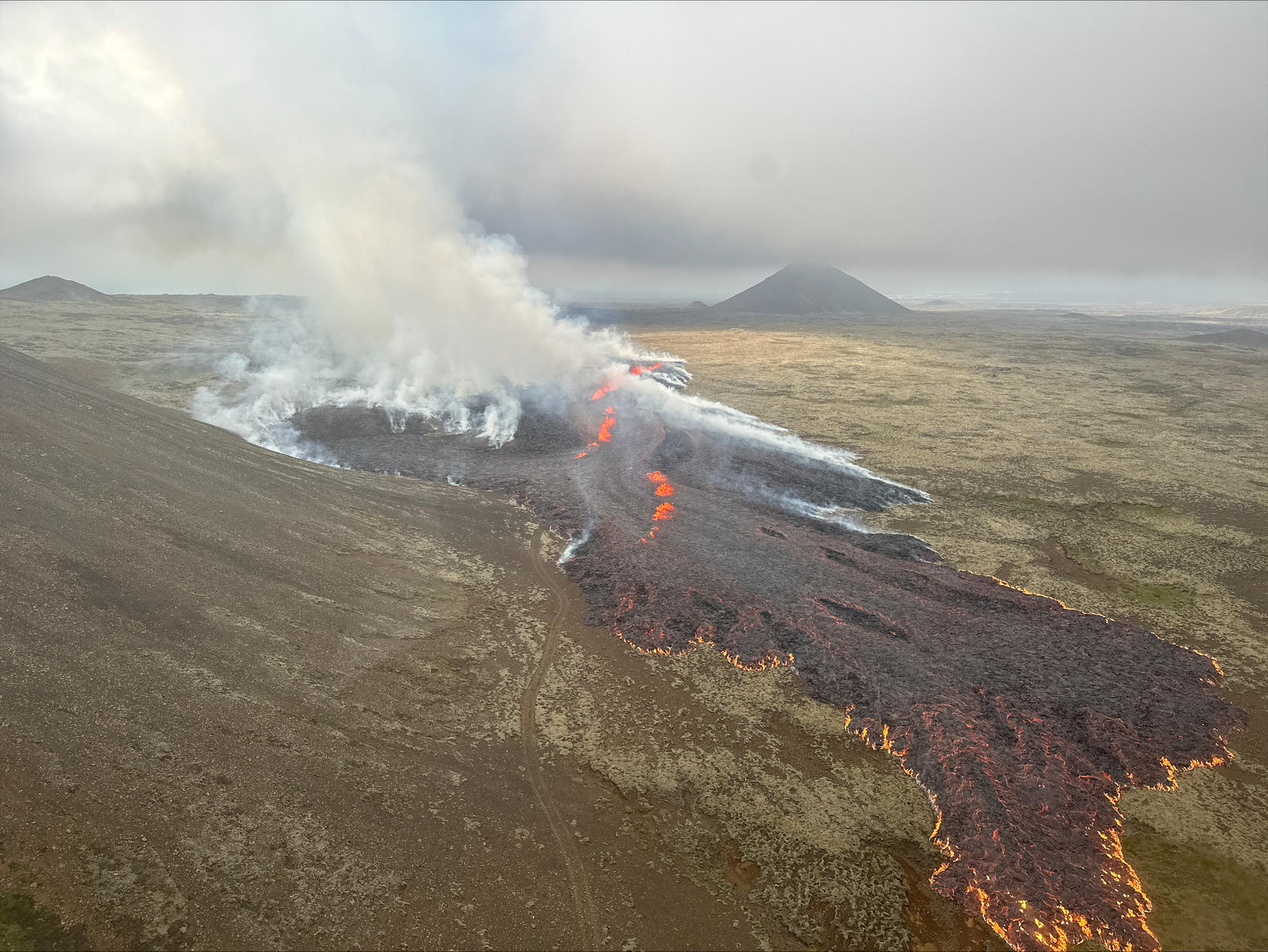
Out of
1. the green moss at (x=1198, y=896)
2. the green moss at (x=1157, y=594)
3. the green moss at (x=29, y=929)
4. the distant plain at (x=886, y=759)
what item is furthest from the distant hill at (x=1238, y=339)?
the green moss at (x=29, y=929)

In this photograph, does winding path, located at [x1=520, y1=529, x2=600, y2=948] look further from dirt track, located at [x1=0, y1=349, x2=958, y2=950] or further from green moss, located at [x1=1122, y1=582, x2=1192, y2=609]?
green moss, located at [x1=1122, y1=582, x2=1192, y2=609]

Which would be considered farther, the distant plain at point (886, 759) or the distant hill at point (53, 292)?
the distant hill at point (53, 292)

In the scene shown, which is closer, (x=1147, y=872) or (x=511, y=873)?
(x=511, y=873)

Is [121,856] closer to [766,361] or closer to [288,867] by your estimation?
[288,867]

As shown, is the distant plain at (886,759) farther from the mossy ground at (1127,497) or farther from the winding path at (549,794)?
the winding path at (549,794)

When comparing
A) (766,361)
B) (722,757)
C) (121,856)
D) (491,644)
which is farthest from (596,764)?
(766,361)

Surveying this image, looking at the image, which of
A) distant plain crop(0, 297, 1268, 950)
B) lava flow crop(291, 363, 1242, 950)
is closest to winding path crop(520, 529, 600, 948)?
distant plain crop(0, 297, 1268, 950)

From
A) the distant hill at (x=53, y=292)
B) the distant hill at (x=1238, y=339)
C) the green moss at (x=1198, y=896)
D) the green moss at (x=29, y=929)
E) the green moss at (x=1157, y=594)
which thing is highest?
the distant hill at (x=53, y=292)

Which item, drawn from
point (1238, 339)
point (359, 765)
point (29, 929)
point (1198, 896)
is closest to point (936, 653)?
point (1198, 896)
